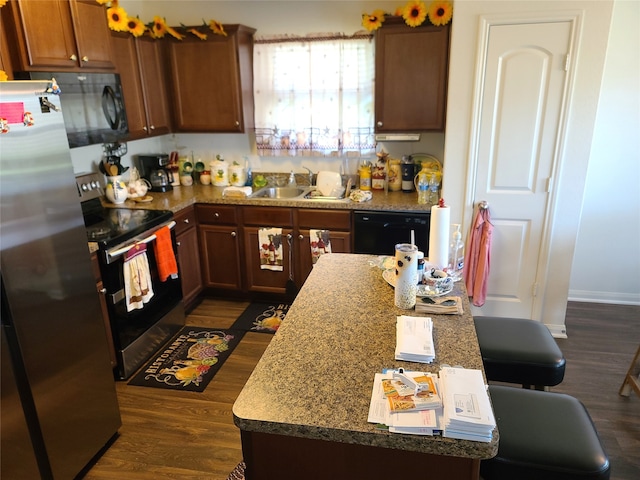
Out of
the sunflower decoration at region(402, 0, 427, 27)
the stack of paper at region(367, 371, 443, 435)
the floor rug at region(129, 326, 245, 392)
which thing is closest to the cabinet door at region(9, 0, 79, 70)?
the floor rug at region(129, 326, 245, 392)

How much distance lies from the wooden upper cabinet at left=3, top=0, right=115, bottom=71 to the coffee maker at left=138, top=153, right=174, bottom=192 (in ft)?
2.87

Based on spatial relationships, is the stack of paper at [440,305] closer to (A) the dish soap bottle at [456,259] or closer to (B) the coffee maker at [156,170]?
(A) the dish soap bottle at [456,259]

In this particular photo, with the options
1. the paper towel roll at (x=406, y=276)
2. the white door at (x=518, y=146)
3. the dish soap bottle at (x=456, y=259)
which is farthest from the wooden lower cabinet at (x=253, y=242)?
the paper towel roll at (x=406, y=276)

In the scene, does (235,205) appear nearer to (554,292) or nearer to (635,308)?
(554,292)

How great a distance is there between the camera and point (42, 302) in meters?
1.82

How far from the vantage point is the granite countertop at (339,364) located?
113 centimetres

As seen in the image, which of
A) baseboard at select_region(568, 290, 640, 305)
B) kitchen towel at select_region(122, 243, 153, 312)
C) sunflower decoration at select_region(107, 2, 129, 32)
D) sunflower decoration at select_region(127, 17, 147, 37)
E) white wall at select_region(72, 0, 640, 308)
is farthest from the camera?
baseboard at select_region(568, 290, 640, 305)

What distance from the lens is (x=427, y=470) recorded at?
120cm

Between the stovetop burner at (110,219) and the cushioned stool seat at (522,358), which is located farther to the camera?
the stovetop burner at (110,219)

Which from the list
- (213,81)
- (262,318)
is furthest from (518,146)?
(213,81)

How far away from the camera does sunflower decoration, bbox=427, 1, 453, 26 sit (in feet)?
10.1

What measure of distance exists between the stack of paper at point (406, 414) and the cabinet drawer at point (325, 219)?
2216 mm

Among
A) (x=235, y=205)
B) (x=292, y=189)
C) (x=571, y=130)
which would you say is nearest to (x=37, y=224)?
(x=235, y=205)

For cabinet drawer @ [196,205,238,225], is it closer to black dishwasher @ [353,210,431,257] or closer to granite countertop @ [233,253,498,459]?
black dishwasher @ [353,210,431,257]
